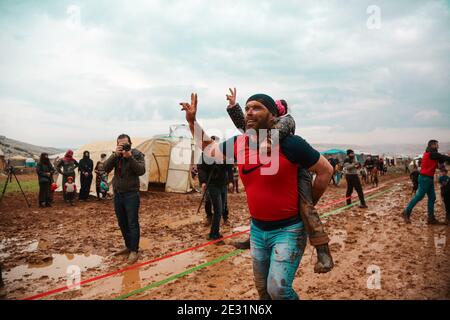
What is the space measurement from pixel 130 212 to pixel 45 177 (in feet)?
24.0

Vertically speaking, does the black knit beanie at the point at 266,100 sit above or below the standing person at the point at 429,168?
above

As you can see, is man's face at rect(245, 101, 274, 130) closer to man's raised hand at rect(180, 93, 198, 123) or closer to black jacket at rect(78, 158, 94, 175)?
man's raised hand at rect(180, 93, 198, 123)

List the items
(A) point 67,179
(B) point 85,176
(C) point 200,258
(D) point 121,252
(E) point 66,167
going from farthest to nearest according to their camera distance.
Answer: (B) point 85,176
(A) point 67,179
(E) point 66,167
(D) point 121,252
(C) point 200,258

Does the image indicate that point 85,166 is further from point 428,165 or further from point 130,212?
point 428,165

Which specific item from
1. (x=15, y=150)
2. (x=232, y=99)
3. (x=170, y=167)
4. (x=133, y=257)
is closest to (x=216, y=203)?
(x=133, y=257)

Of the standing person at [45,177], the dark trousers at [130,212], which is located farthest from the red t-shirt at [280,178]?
the standing person at [45,177]

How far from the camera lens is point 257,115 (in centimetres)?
247

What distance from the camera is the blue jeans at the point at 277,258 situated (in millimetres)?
2246

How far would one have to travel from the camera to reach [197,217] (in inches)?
376

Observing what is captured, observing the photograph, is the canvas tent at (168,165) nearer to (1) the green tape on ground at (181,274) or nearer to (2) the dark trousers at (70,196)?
(2) the dark trousers at (70,196)

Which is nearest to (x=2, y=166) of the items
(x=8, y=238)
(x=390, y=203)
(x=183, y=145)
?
(x=183, y=145)

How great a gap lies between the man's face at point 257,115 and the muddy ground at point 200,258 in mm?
2317
